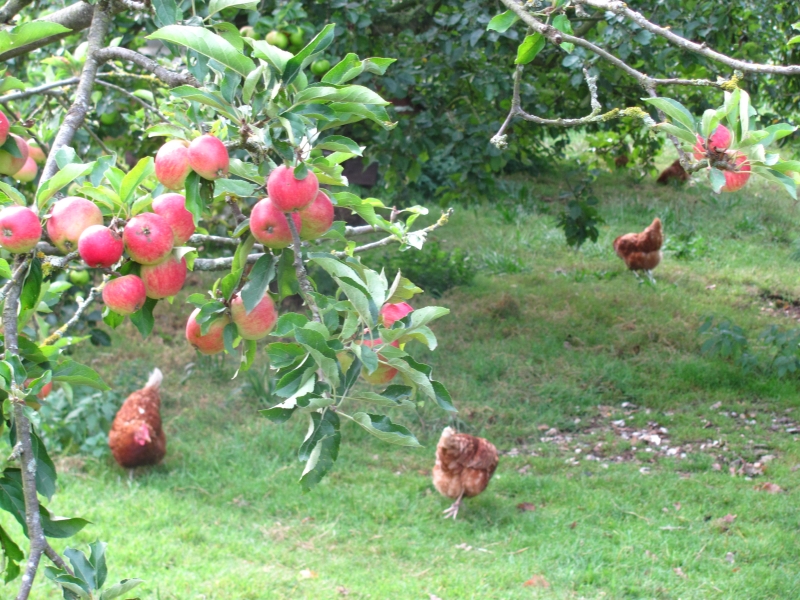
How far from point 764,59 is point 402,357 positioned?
4673 millimetres

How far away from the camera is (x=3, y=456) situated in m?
3.98

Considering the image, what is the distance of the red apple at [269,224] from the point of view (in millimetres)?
1026

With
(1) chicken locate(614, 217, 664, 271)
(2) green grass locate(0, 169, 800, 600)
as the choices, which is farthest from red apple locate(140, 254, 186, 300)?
(1) chicken locate(614, 217, 664, 271)

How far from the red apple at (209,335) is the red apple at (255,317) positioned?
20 millimetres

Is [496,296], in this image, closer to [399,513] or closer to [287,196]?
[399,513]

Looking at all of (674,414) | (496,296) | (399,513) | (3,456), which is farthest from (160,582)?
(496,296)

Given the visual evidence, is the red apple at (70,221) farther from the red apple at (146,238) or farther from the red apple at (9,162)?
the red apple at (9,162)

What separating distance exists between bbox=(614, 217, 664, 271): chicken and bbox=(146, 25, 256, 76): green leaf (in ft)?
20.1

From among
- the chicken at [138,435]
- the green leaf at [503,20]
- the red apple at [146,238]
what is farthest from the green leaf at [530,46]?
the chicken at [138,435]

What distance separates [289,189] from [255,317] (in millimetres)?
227

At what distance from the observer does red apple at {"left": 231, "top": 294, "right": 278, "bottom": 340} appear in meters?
1.12

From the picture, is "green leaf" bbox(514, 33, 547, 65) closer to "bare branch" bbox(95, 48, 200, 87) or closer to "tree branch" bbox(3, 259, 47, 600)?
"bare branch" bbox(95, 48, 200, 87)

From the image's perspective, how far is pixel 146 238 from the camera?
1015 millimetres

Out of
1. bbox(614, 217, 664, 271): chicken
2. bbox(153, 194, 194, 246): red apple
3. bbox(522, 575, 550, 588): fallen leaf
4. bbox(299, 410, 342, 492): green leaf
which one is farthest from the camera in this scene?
bbox(614, 217, 664, 271): chicken
